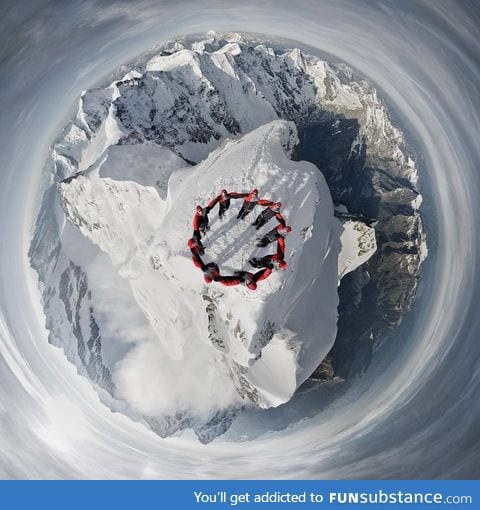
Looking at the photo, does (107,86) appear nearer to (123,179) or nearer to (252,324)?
(123,179)

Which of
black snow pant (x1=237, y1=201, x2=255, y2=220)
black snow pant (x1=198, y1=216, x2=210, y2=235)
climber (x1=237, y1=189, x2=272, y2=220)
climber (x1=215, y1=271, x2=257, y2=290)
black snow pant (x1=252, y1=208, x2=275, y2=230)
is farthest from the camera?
black snow pant (x1=237, y1=201, x2=255, y2=220)

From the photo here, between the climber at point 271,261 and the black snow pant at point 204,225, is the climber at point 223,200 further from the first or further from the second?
the climber at point 271,261

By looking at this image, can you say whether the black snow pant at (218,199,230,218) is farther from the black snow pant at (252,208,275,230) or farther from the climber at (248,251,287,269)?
the climber at (248,251,287,269)

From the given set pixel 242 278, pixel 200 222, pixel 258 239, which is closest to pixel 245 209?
pixel 258 239

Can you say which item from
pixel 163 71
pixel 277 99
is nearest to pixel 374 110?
pixel 277 99

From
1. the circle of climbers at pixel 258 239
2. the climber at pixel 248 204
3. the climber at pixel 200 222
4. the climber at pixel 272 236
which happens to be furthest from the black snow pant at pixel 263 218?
the climber at pixel 200 222

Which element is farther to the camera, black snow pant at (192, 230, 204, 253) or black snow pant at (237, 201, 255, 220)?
black snow pant at (237, 201, 255, 220)

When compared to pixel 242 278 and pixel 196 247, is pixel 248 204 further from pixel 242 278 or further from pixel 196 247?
pixel 242 278

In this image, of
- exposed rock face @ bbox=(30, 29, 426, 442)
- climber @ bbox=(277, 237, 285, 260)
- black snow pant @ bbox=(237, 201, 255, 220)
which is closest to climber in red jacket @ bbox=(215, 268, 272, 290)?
climber @ bbox=(277, 237, 285, 260)
